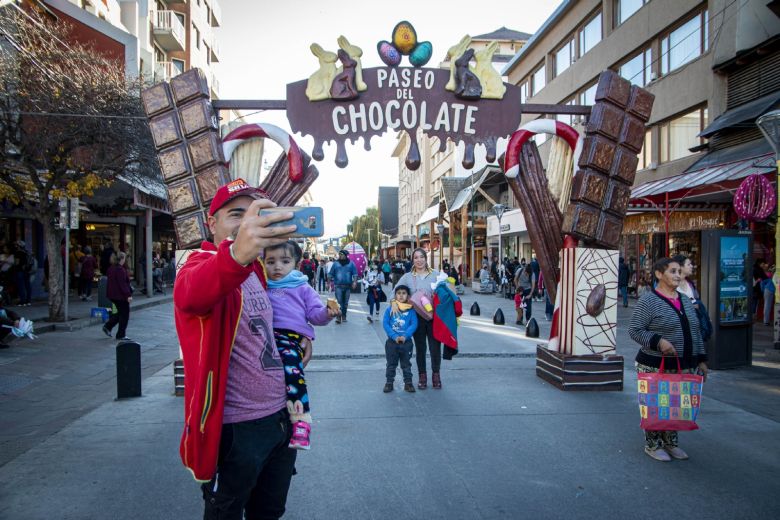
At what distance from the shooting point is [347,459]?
4387 millimetres

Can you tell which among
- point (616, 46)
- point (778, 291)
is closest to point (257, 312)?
point (778, 291)

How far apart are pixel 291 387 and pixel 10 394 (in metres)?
6.29

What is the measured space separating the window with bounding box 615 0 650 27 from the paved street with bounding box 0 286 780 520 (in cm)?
1627

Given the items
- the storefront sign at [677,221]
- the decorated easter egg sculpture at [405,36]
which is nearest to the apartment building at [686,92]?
the storefront sign at [677,221]

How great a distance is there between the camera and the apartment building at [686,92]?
12.5m

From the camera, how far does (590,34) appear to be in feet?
75.7

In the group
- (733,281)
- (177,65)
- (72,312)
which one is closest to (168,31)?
(177,65)

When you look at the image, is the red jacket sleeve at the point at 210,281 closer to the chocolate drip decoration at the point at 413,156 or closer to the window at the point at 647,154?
the chocolate drip decoration at the point at 413,156

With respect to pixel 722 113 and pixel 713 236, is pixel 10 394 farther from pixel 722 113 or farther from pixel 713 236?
pixel 722 113

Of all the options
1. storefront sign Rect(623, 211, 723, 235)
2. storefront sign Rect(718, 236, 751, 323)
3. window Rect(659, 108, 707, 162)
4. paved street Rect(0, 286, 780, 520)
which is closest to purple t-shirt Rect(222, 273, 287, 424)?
paved street Rect(0, 286, 780, 520)

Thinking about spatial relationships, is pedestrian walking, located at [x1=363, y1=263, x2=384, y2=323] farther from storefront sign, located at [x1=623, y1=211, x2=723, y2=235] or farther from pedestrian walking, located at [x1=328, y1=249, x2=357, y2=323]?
storefront sign, located at [x1=623, y1=211, x2=723, y2=235]

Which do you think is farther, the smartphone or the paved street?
the paved street

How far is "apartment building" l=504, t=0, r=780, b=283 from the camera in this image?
1255 centimetres

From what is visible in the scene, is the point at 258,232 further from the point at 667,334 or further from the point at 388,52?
the point at 388,52
